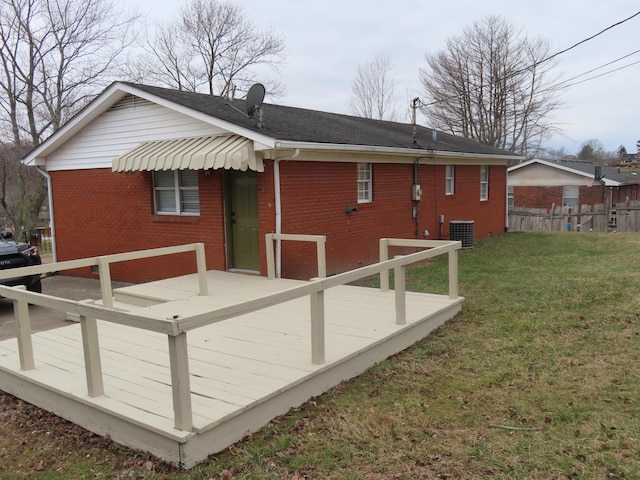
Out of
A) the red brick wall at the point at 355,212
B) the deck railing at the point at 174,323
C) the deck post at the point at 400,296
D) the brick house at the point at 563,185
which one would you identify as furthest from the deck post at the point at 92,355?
the brick house at the point at 563,185

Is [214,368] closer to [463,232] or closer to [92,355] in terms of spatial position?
[92,355]

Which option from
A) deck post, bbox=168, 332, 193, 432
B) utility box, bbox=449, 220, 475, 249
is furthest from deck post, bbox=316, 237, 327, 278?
utility box, bbox=449, 220, 475, 249

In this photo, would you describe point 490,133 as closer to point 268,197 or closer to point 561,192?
point 561,192

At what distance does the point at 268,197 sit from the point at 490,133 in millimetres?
27667

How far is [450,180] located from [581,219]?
11.6 meters

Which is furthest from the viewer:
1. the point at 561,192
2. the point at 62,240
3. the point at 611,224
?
the point at 561,192

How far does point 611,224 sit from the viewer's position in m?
24.1

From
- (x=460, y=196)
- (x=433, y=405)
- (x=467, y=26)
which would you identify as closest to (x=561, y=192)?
(x=467, y=26)

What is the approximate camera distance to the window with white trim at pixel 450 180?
50.7ft

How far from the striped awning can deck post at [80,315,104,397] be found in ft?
15.5

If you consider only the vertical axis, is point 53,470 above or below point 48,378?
below

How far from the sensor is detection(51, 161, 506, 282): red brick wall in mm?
9766

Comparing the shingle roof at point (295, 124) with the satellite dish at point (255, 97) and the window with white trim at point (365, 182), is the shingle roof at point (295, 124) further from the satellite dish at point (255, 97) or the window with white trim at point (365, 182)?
the window with white trim at point (365, 182)

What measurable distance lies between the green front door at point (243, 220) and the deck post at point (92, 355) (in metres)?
5.83
